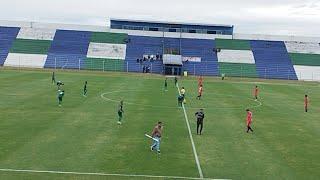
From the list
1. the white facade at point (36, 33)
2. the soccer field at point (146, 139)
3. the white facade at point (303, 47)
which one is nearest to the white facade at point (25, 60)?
the white facade at point (36, 33)

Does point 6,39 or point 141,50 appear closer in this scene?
point 141,50

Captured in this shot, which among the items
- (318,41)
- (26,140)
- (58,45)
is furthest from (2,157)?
(318,41)

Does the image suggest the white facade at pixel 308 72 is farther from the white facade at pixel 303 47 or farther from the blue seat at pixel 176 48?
the blue seat at pixel 176 48

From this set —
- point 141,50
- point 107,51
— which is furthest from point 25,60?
point 141,50

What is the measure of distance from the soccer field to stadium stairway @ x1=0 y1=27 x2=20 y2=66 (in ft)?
172

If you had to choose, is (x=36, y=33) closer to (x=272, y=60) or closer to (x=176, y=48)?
(x=176, y=48)

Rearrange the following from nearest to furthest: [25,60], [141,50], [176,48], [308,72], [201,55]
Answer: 1. [25,60]
2. [308,72]
3. [201,55]
4. [141,50]
5. [176,48]

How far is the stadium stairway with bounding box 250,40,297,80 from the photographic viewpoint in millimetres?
101438

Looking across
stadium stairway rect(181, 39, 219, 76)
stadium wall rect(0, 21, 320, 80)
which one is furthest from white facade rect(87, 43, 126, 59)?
stadium stairway rect(181, 39, 219, 76)

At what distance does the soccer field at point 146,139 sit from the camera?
2333cm

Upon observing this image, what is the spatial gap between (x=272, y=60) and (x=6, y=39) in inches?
2239

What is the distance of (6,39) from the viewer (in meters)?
109

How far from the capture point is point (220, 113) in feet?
141

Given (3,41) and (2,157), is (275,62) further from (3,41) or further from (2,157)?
(2,157)
